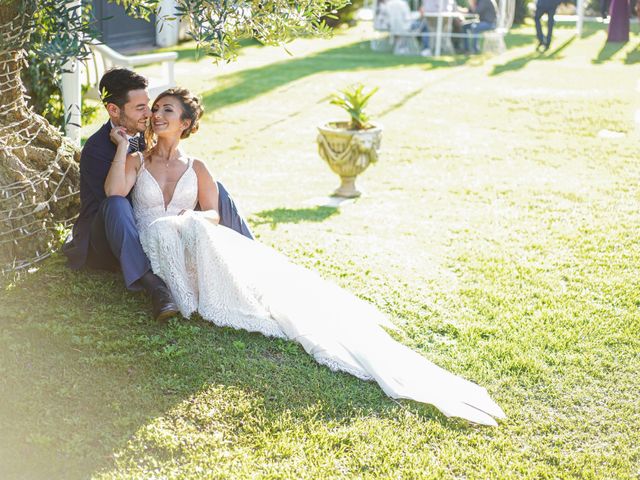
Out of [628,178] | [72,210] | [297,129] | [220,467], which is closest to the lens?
[220,467]

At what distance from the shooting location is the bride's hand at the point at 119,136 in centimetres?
490

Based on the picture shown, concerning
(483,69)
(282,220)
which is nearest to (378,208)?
(282,220)

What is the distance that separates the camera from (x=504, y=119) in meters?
11.6

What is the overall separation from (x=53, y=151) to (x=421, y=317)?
2.56m

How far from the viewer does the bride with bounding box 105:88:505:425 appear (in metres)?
4.37

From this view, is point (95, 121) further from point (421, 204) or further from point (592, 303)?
point (592, 303)

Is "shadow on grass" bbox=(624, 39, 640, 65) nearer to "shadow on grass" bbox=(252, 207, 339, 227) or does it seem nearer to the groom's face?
"shadow on grass" bbox=(252, 207, 339, 227)

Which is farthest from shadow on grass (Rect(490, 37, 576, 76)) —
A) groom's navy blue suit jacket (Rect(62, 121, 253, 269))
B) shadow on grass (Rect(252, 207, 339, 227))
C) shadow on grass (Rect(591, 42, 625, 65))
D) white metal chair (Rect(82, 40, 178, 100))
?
groom's navy blue suit jacket (Rect(62, 121, 253, 269))

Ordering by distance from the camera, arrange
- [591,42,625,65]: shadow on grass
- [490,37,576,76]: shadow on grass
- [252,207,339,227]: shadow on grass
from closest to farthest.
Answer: [252,207,339,227]: shadow on grass
[490,37,576,76]: shadow on grass
[591,42,625,65]: shadow on grass

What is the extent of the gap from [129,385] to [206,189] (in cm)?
138

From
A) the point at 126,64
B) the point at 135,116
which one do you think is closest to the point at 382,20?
the point at 126,64

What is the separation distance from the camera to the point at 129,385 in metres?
4.13

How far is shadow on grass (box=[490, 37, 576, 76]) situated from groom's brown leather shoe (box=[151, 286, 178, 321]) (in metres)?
11.0

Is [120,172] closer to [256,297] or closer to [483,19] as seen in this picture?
[256,297]
